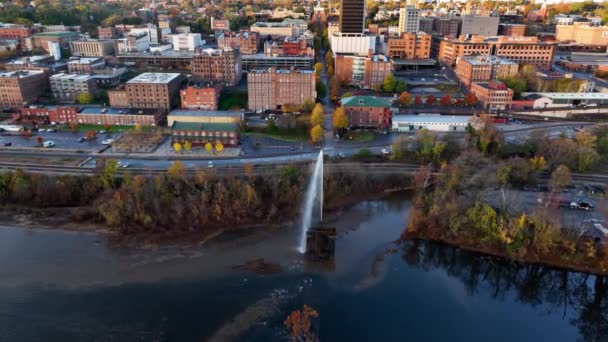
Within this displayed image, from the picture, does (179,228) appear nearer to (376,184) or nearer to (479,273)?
(376,184)

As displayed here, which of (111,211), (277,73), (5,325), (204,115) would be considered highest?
(277,73)

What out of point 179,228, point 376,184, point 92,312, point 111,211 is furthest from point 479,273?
point 111,211

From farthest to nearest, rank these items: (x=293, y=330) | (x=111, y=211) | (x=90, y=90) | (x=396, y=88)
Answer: (x=396, y=88)
(x=90, y=90)
(x=111, y=211)
(x=293, y=330)

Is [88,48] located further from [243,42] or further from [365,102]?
[365,102]

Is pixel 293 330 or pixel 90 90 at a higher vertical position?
pixel 90 90

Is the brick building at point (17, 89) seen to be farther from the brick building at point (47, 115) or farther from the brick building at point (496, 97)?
the brick building at point (496, 97)

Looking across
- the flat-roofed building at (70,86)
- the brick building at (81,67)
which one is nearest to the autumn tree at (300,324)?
the flat-roofed building at (70,86)

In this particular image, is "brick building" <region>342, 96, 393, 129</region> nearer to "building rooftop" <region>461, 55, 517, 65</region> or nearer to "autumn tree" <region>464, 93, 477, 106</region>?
"autumn tree" <region>464, 93, 477, 106</region>

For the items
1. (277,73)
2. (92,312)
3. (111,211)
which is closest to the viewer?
(92,312)
